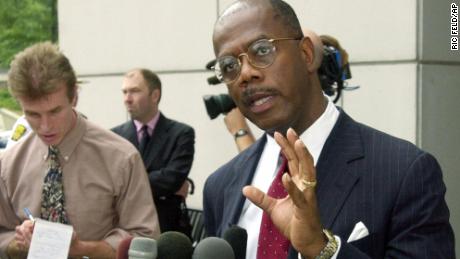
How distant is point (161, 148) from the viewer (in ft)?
18.2

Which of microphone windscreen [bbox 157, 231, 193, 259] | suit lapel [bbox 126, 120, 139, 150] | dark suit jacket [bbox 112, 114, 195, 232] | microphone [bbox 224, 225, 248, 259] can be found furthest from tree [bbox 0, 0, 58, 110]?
microphone windscreen [bbox 157, 231, 193, 259]

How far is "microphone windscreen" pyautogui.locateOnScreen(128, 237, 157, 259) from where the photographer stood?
1.72 m

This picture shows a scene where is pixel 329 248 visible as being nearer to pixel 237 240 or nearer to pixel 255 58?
pixel 237 240

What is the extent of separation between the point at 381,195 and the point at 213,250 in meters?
0.54

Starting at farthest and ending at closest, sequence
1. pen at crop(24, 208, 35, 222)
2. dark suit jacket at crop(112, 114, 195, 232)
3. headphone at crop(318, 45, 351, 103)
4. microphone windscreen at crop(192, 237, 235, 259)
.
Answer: dark suit jacket at crop(112, 114, 195, 232), headphone at crop(318, 45, 351, 103), pen at crop(24, 208, 35, 222), microphone windscreen at crop(192, 237, 235, 259)

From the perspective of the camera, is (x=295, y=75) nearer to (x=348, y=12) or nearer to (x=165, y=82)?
(x=348, y=12)

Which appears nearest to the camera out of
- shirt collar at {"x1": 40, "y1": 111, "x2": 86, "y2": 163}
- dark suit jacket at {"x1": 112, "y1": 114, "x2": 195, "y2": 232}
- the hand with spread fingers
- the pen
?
the hand with spread fingers

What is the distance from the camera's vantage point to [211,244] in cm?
175

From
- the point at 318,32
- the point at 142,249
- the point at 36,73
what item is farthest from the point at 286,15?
the point at 318,32

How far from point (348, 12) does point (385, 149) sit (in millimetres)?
3655

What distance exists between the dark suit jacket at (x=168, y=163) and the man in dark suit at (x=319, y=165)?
306cm

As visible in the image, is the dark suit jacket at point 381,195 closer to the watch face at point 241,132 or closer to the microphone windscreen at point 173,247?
the microphone windscreen at point 173,247

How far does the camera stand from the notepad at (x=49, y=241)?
9.38 feet

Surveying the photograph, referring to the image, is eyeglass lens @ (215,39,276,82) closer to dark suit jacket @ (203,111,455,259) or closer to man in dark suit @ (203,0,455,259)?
man in dark suit @ (203,0,455,259)
